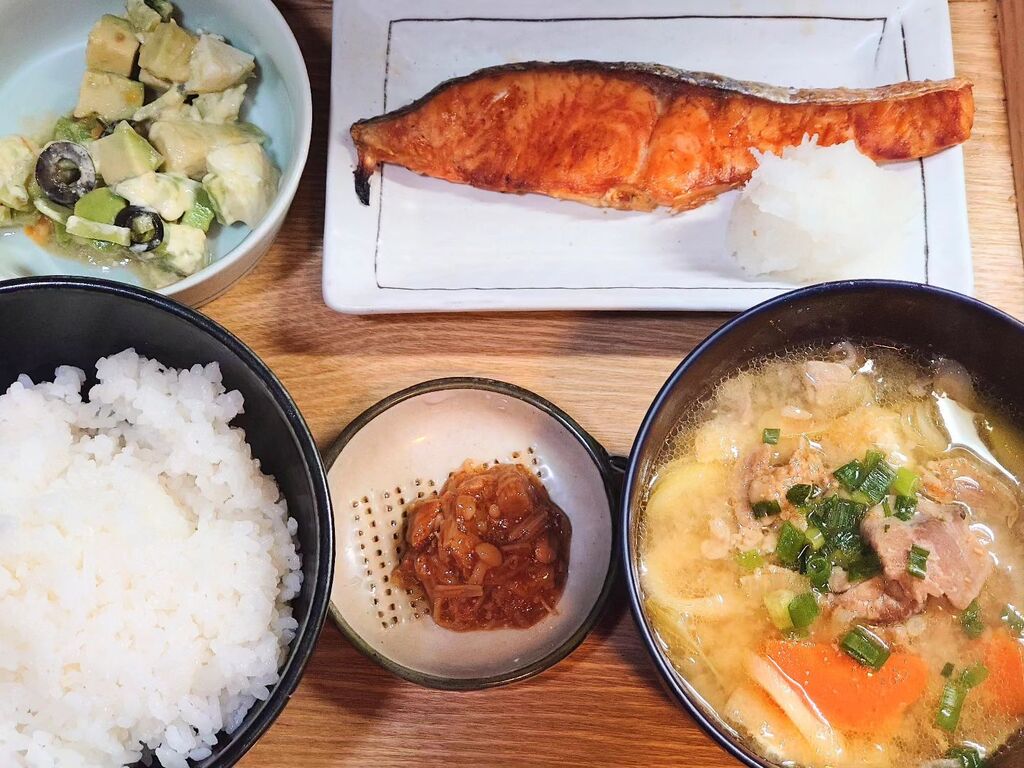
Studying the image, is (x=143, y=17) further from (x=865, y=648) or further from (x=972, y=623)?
(x=972, y=623)

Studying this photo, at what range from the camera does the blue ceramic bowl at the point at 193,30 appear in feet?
7.51

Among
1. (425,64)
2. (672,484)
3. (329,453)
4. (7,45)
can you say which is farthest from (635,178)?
(7,45)

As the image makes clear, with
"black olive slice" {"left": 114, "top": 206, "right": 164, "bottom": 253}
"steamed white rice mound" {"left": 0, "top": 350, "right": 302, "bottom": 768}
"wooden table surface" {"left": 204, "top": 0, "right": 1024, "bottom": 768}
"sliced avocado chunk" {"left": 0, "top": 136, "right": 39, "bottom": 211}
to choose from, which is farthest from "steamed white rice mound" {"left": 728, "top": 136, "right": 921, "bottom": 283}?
"sliced avocado chunk" {"left": 0, "top": 136, "right": 39, "bottom": 211}

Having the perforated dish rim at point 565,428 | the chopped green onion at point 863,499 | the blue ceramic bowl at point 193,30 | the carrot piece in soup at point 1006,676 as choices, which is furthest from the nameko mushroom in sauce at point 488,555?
the carrot piece in soup at point 1006,676

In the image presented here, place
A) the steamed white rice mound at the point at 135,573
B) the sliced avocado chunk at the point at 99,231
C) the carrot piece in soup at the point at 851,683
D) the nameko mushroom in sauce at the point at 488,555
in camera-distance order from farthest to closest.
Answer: the sliced avocado chunk at the point at 99,231 < the nameko mushroom in sauce at the point at 488,555 < the carrot piece in soup at the point at 851,683 < the steamed white rice mound at the point at 135,573

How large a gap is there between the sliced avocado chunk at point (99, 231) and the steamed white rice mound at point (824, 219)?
1.56 meters

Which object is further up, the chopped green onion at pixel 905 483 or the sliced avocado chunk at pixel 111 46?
the sliced avocado chunk at pixel 111 46

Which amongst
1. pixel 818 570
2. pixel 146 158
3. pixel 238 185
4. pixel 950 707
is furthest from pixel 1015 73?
pixel 146 158

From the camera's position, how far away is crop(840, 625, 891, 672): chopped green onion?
1.79m

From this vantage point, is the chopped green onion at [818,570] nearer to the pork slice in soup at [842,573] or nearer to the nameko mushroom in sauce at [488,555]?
the pork slice in soup at [842,573]

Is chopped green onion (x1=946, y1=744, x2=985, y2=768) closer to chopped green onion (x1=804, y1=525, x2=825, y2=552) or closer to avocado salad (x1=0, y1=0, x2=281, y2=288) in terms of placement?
chopped green onion (x1=804, y1=525, x2=825, y2=552)

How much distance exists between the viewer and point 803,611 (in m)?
1.81

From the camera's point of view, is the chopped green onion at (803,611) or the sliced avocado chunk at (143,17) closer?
the chopped green onion at (803,611)

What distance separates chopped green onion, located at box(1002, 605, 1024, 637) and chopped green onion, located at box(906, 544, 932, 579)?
0.25m
